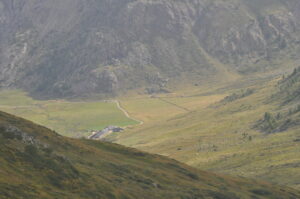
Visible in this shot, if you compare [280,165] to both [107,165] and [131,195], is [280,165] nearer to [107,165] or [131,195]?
[107,165]

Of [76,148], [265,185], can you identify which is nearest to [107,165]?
[76,148]

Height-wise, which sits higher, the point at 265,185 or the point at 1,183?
the point at 1,183

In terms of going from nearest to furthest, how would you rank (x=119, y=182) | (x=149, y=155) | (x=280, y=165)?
1. (x=119, y=182)
2. (x=149, y=155)
3. (x=280, y=165)

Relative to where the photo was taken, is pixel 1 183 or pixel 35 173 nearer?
pixel 1 183

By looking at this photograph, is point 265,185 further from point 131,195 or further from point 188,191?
point 131,195

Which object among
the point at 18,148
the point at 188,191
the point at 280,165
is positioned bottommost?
the point at 280,165

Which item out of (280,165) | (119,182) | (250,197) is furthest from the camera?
(280,165)
